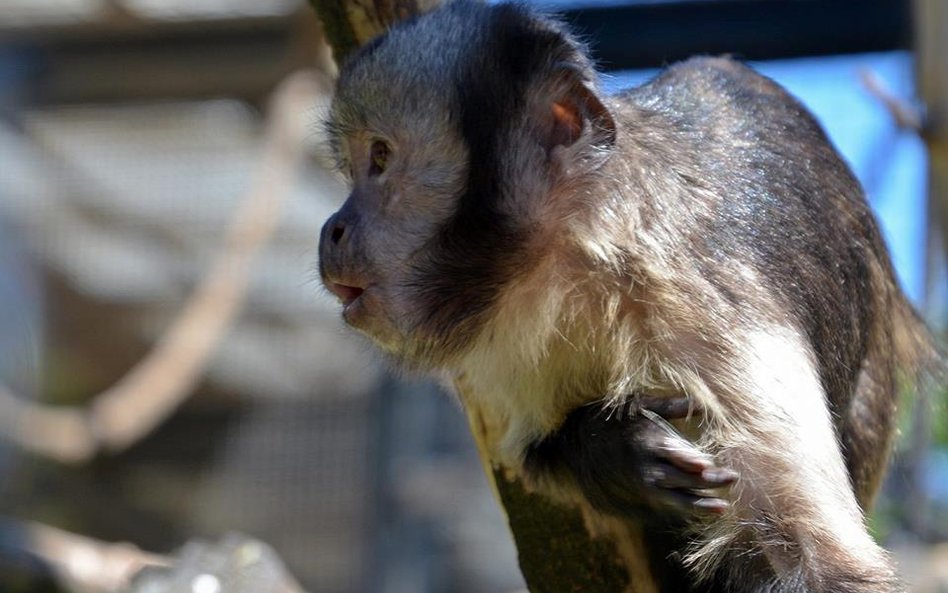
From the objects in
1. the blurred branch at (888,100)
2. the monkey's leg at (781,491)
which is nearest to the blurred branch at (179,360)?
the blurred branch at (888,100)

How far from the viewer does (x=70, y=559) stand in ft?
13.9

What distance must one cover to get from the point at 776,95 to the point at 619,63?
92.6 inches

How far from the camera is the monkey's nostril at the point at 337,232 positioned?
2580 mm

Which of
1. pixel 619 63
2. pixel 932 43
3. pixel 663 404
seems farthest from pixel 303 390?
pixel 663 404

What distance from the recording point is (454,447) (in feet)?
25.8

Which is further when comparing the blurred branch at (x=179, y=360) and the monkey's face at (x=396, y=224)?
the blurred branch at (x=179, y=360)

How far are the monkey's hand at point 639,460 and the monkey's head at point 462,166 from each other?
0.35m

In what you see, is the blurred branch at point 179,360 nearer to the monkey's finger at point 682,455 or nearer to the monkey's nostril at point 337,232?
the monkey's nostril at point 337,232

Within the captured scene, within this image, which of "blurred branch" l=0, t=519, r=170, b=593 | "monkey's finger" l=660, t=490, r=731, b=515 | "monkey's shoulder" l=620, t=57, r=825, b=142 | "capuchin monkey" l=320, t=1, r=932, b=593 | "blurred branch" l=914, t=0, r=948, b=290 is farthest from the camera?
"blurred branch" l=0, t=519, r=170, b=593

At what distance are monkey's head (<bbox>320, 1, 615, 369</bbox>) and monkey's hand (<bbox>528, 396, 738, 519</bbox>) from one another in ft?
1.15

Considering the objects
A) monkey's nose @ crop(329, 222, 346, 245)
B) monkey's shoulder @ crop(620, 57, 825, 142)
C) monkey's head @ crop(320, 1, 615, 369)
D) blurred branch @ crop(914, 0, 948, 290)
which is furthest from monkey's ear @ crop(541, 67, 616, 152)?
blurred branch @ crop(914, 0, 948, 290)

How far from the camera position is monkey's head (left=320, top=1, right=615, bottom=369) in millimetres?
2633

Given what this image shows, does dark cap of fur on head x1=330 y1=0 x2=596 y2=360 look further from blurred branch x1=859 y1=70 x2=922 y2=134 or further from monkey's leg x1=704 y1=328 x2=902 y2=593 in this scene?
blurred branch x1=859 y1=70 x2=922 y2=134

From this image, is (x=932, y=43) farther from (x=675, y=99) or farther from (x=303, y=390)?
(x=303, y=390)
